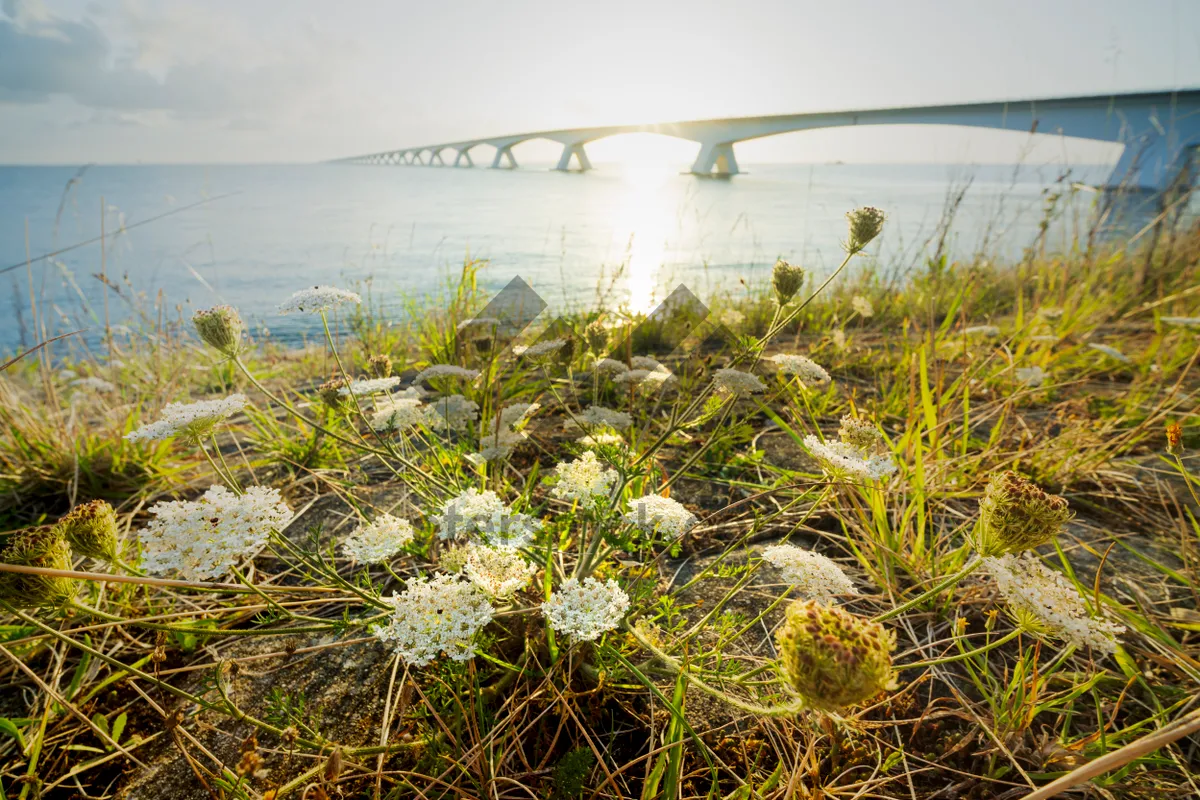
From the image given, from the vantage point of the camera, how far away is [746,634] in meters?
1.57

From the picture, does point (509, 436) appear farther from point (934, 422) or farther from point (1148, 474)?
point (1148, 474)

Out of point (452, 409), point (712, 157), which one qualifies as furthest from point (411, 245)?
point (712, 157)

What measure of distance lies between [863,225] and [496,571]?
4.57 feet

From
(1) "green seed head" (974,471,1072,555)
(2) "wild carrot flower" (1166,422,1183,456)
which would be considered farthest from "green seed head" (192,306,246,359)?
(2) "wild carrot flower" (1166,422,1183,456)

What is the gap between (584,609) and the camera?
1.09 m

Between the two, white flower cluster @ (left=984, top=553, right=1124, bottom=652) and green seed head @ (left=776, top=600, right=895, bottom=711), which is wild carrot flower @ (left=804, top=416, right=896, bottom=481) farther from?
green seed head @ (left=776, top=600, right=895, bottom=711)

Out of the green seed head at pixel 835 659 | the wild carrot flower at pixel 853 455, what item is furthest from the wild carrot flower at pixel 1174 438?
the green seed head at pixel 835 659

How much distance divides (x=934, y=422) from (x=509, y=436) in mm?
1670

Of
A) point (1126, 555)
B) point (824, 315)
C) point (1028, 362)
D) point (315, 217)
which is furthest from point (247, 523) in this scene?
point (315, 217)

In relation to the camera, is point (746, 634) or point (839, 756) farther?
point (746, 634)

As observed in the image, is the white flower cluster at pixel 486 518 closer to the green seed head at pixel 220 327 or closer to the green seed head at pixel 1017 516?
the green seed head at pixel 220 327

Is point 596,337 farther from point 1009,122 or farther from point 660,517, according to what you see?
point 1009,122

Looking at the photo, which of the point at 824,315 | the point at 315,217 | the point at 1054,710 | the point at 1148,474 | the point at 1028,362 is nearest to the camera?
the point at 1054,710

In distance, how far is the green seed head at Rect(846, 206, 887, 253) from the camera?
1.53 metres
